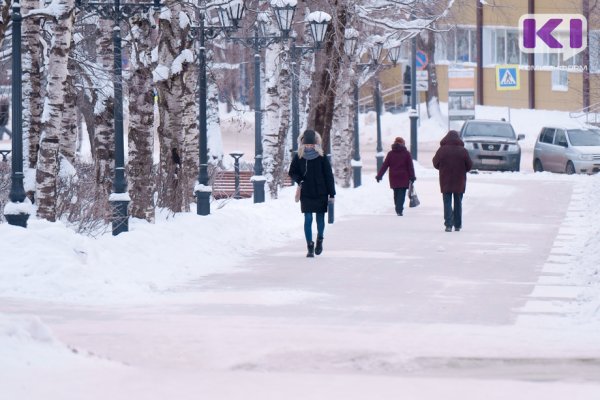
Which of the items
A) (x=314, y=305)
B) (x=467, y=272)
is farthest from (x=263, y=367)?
(x=467, y=272)

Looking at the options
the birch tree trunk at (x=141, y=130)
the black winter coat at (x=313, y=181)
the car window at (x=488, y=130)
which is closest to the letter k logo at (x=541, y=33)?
the car window at (x=488, y=130)

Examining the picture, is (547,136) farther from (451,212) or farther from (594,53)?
(451,212)

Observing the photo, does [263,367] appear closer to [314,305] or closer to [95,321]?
[95,321]

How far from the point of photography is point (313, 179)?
739 inches

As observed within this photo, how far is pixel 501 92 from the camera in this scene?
6975cm

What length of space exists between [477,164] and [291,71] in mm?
13922

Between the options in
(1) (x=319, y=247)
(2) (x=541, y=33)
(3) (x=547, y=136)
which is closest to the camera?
(1) (x=319, y=247)

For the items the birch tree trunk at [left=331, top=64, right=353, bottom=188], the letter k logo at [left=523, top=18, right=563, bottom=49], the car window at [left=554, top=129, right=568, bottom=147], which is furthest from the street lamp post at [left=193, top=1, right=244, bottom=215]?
the letter k logo at [left=523, top=18, right=563, bottom=49]

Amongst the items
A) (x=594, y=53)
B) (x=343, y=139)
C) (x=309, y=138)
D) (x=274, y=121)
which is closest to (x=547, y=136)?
(x=343, y=139)

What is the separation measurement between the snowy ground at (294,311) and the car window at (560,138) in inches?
677

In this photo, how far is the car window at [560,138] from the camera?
4172cm

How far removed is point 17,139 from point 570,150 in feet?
92.0

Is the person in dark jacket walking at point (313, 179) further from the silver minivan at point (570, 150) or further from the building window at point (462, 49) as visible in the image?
the building window at point (462, 49)

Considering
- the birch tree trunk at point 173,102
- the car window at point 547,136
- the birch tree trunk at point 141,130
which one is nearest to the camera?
the birch tree trunk at point 141,130
